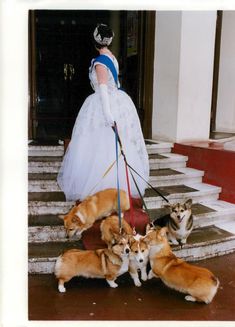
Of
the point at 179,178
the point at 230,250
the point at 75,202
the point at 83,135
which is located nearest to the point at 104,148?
the point at 83,135

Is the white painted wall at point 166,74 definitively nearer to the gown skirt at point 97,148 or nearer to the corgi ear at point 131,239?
the gown skirt at point 97,148

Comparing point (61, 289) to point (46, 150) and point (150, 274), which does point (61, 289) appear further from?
point (46, 150)

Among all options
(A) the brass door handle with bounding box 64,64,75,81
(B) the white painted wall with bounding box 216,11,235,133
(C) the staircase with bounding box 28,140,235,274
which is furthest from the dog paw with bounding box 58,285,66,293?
(A) the brass door handle with bounding box 64,64,75,81

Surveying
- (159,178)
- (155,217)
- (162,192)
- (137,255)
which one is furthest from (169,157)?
(137,255)

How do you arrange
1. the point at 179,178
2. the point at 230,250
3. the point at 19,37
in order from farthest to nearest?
the point at 179,178, the point at 230,250, the point at 19,37

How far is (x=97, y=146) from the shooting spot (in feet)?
10.8

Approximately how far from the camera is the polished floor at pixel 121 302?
8.46 ft

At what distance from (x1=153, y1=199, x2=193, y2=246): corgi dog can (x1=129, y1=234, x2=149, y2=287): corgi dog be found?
17.2 inches

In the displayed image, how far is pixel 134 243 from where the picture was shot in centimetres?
276

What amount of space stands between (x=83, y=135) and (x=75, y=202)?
609 mm

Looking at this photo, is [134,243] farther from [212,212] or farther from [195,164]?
[195,164]

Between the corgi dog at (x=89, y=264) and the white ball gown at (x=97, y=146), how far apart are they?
0.67m

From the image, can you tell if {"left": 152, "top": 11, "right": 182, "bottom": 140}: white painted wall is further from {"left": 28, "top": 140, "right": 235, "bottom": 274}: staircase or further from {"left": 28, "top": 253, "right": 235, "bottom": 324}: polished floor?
{"left": 28, "top": 253, "right": 235, "bottom": 324}: polished floor

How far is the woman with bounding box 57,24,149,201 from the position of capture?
326 cm
